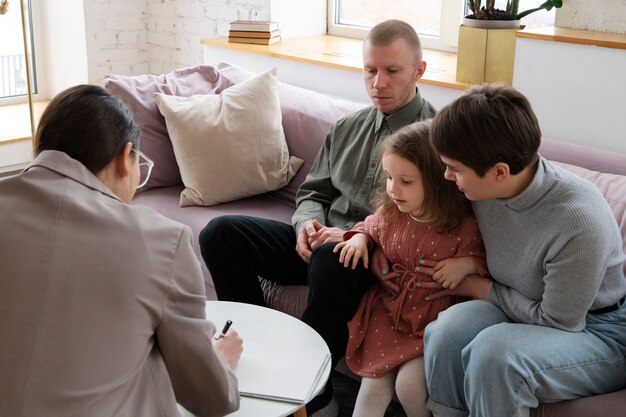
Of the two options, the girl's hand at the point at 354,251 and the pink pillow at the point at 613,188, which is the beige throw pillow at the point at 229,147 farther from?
the pink pillow at the point at 613,188

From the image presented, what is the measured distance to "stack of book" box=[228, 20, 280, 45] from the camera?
376 centimetres

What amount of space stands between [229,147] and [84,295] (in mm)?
1643

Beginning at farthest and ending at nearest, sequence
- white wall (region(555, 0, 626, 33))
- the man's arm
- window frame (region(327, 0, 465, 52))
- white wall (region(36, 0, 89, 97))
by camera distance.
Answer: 1. white wall (region(36, 0, 89, 97))
2. window frame (region(327, 0, 465, 52))
3. white wall (region(555, 0, 626, 33))
4. the man's arm

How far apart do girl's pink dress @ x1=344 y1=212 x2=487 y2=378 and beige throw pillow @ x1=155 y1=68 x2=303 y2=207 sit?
83 cm

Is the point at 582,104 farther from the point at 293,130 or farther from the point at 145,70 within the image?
the point at 145,70

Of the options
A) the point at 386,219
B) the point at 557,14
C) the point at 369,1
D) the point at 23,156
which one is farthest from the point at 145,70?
the point at 386,219

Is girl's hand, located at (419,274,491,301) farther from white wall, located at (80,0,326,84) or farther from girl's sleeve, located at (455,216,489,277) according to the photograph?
white wall, located at (80,0,326,84)

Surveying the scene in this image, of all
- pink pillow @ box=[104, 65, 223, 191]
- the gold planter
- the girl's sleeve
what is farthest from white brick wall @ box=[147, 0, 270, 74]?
the girl's sleeve

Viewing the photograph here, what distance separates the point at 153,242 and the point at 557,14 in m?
2.04

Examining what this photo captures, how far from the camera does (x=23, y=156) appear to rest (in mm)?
4332

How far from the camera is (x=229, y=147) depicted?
2879mm

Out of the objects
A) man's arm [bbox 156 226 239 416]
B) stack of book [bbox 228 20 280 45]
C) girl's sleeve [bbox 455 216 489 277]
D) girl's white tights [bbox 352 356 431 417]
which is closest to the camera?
man's arm [bbox 156 226 239 416]

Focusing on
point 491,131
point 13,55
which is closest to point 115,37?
point 13,55

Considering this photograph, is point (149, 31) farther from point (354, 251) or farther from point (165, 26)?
point (354, 251)
